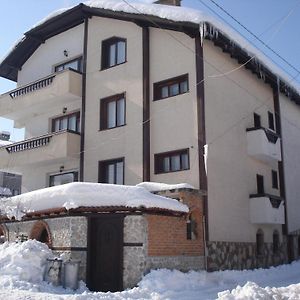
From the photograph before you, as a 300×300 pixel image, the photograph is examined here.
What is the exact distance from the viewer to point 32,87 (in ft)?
71.3

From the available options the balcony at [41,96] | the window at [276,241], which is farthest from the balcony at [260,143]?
the balcony at [41,96]

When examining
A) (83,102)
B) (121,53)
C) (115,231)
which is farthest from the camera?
(83,102)

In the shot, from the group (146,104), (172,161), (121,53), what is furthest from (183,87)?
(121,53)

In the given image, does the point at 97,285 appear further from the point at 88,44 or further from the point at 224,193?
the point at 88,44

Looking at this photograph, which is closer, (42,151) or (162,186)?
(162,186)

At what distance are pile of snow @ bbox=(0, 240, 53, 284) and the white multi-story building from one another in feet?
19.4

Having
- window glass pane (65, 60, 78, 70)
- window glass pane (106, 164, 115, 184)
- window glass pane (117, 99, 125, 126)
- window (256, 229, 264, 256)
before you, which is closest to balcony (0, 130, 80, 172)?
window glass pane (106, 164, 115, 184)

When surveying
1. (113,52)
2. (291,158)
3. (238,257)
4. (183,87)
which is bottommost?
(238,257)

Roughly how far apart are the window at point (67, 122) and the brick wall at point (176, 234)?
8.01 m

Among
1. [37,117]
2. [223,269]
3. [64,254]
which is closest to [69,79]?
[37,117]

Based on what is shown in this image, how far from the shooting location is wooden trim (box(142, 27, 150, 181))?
57.0ft

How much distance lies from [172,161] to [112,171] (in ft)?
10.6

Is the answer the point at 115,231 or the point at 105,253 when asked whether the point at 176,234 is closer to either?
the point at 115,231

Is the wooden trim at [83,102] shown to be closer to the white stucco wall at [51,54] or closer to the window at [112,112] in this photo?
the white stucco wall at [51,54]
